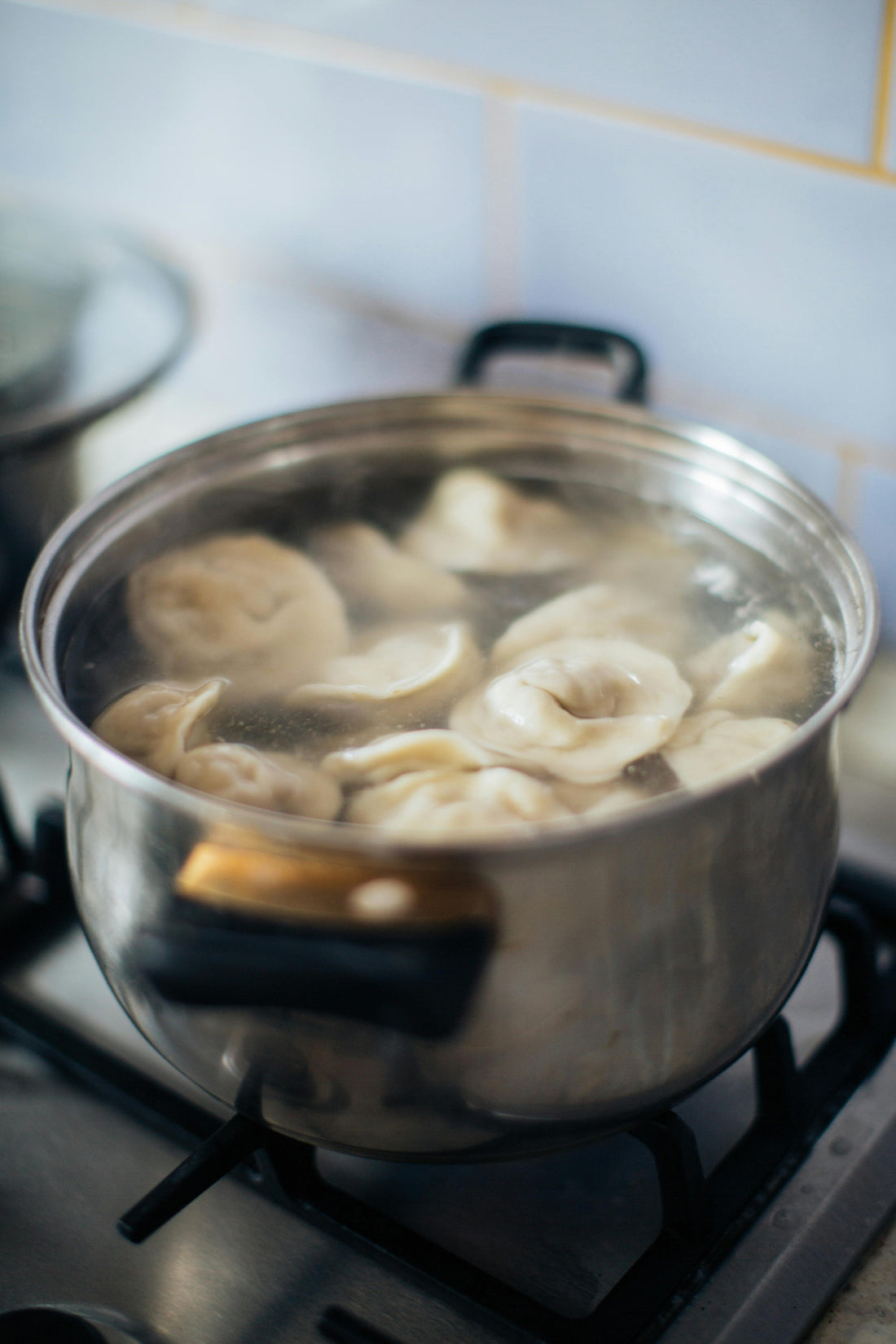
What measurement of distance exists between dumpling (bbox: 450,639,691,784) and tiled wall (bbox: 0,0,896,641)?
37cm

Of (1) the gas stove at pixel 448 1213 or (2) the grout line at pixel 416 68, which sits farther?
(2) the grout line at pixel 416 68

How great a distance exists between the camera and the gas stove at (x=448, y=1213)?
68 cm

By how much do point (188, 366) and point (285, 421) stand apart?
2.10 ft

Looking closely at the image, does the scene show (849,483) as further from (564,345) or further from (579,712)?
(579,712)

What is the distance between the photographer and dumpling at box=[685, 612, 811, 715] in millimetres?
755

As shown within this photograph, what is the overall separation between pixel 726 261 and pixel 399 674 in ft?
1.60

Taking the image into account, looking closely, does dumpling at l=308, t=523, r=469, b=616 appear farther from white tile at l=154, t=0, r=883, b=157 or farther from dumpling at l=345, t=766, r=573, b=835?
white tile at l=154, t=0, r=883, b=157

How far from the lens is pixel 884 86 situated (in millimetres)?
854

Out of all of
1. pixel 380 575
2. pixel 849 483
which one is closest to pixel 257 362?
pixel 380 575

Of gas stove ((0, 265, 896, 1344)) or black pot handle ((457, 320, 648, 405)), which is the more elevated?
black pot handle ((457, 320, 648, 405))

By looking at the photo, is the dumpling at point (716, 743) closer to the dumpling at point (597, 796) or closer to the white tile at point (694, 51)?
the dumpling at point (597, 796)

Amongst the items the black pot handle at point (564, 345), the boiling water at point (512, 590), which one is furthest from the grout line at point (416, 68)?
the boiling water at point (512, 590)

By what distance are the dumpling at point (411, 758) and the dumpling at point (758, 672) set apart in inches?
6.6

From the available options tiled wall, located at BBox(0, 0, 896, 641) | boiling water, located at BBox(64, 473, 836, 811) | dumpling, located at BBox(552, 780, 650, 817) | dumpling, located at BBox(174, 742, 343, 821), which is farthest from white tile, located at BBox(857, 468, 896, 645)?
dumpling, located at BBox(174, 742, 343, 821)
